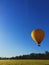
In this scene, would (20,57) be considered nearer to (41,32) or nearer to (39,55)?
(39,55)

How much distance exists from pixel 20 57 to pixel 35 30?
2088 inches

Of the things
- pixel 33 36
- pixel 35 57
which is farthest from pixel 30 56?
pixel 33 36

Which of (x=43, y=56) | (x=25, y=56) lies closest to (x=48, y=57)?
(x=43, y=56)

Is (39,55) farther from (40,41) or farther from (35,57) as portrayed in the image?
(40,41)

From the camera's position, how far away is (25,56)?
252 feet

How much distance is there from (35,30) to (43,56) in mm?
55175

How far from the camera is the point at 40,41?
2461cm

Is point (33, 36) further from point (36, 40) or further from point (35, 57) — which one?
point (35, 57)

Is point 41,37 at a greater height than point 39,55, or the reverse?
point 39,55

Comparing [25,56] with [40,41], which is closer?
[40,41]

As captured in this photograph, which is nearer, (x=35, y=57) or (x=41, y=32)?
(x=41, y=32)

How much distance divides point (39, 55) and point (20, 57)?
249 inches

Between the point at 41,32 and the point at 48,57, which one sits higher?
the point at 48,57

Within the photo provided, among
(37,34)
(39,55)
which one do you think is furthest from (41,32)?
(39,55)
